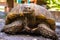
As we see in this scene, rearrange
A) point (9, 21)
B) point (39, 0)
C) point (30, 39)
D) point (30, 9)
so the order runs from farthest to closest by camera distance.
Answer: point (39, 0) → point (9, 21) → point (30, 9) → point (30, 39)

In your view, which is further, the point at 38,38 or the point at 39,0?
the point at 39,0

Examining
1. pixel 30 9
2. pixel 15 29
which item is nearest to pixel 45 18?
pixel 30 9

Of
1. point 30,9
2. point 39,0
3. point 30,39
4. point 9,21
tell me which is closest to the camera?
point 30,39

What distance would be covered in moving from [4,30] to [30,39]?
1.62ft

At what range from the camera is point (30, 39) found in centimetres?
193

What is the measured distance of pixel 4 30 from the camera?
90.4 inches

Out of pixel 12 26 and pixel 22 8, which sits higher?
pixel 22 8

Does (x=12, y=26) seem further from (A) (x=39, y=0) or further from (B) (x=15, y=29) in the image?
(A) (x=39, y=0)

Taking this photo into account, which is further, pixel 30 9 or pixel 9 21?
pixel 9 21

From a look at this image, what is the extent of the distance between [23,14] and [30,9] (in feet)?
0.34

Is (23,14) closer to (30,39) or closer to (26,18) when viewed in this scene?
(26,18)

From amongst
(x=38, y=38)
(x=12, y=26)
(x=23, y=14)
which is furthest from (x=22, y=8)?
(x=38, y=38)

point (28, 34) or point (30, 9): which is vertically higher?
point (30, 9)

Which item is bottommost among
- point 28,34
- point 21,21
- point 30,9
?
point 28,34
